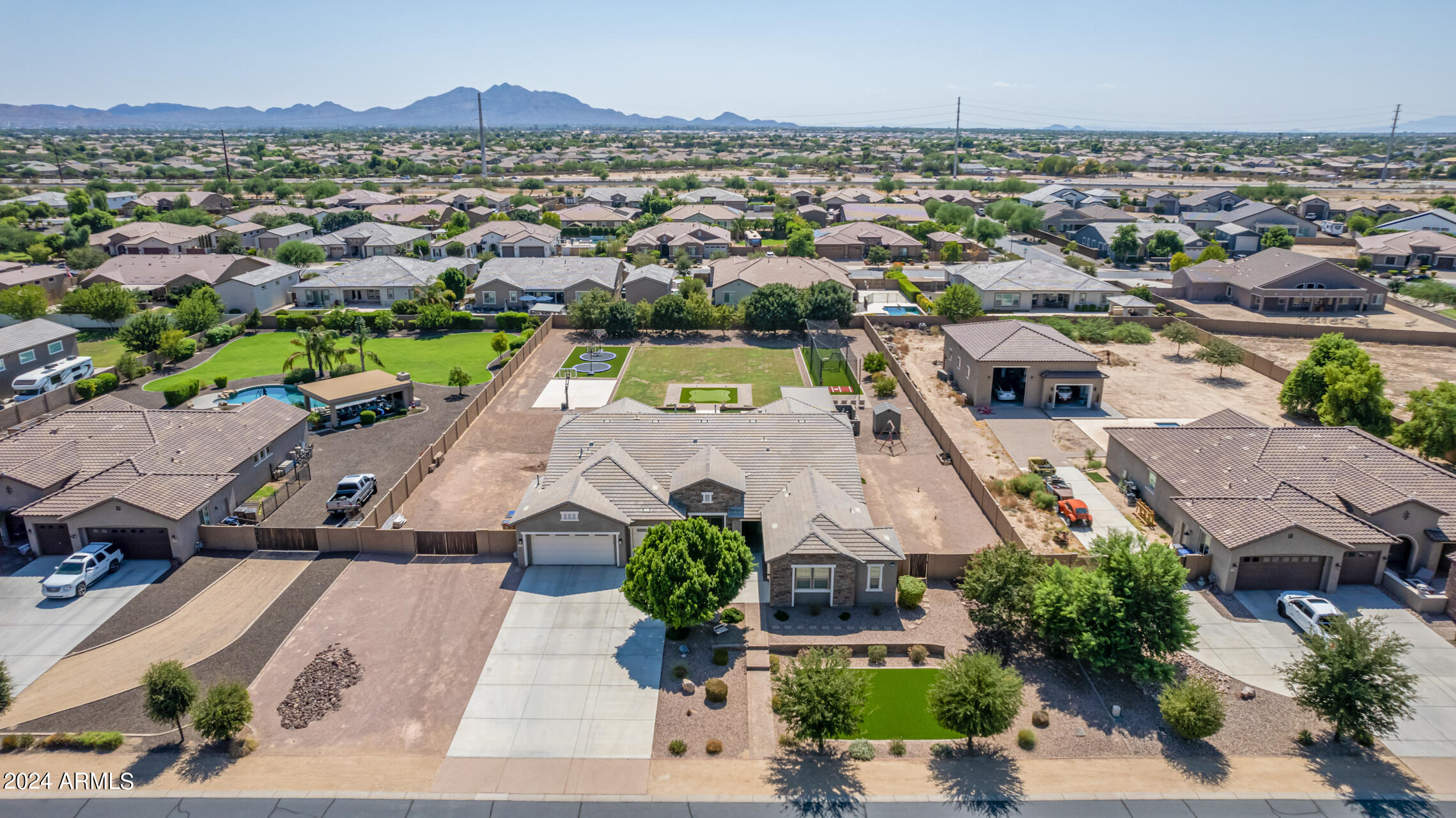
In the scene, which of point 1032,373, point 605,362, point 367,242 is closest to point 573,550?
point 605,362

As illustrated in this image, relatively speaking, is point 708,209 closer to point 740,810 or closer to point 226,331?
point 226,331

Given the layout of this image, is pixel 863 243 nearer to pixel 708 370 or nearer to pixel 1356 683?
pixel 708 370

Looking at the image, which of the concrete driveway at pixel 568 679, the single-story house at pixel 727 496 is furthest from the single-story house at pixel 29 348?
the concrete driveway at pixel 568 679

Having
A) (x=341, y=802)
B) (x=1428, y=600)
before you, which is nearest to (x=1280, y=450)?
(x=1428, y=600)

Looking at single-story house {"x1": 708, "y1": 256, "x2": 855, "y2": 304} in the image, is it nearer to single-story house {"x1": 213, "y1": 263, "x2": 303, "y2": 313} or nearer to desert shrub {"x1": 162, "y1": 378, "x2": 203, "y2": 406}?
single-story house {"x1": 213, "y1": 263, "x2": 303, "y2": 313}

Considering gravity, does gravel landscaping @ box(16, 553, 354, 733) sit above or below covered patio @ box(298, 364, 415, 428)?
below

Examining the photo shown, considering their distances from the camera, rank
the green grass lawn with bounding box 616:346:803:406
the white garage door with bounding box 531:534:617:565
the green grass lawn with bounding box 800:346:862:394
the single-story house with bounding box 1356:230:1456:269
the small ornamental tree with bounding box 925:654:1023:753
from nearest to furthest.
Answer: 1. the small ornamental tree with bounding box 925:654:1023:753
2. the white garage door with bounding box 531:534:617:565
3. the green grass lawn with bounding box 616:346:803:406
4. the green grass lawn with bounding box 800:346:862:394
5. the single-story house with bounding box 1356:230:1456:269

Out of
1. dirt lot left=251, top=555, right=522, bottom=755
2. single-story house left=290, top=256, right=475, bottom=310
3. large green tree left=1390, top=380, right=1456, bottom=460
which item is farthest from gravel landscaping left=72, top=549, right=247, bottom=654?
large green tree left=1390, top=380, right=1456, bottom=460

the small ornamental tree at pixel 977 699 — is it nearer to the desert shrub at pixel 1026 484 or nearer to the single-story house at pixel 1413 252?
the desert shrub at pixel 1026 484
